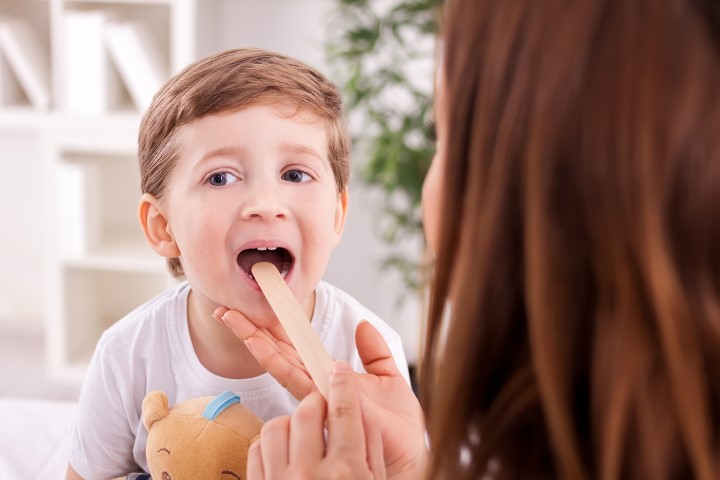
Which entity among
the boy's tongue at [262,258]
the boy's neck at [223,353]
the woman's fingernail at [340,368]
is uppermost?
the boy's tongue at [262,258]

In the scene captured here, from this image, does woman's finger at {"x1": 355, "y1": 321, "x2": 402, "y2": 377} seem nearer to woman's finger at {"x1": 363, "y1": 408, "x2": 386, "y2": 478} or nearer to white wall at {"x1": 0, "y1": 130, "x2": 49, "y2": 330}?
woman's finger at {"x1": 363, "y1": 408, "x2": 386, "y2": 478}

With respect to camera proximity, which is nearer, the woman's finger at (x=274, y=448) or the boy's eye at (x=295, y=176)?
the woman's finger at (x=274, y=448)

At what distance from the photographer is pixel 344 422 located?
700 mm

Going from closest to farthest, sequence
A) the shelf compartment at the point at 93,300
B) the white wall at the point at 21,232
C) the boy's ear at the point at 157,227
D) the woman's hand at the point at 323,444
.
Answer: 1. the woman's hand at the point at 323,444
2. the boy's ear at the point at 157,227
3. the shelf compartment at the point at 93,300
4. the white wall at the point at 21,232

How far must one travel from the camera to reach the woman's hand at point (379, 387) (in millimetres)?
→ 787

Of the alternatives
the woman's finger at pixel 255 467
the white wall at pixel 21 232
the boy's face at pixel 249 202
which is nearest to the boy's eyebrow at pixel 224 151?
the boy's face at pixel 249 202

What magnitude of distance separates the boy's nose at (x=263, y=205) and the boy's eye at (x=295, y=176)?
32 mm

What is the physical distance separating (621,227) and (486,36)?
0.15 metres

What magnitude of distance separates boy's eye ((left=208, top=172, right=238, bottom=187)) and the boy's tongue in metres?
0.08

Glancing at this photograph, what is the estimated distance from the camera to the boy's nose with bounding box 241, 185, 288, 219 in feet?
2.89

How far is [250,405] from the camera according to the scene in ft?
3.23

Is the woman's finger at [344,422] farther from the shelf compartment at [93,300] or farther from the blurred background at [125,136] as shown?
the shelf compartment at [93,300]

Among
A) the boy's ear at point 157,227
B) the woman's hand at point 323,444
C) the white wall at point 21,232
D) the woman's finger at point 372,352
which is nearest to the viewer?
the woman's hand at point 323,444

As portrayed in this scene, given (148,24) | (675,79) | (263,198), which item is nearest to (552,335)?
(675,79)
